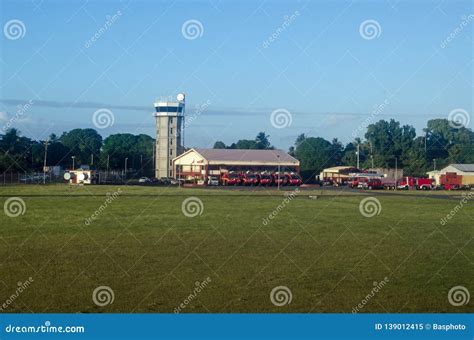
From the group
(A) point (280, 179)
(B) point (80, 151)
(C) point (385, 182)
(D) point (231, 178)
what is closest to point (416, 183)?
(C) point (385, 182)

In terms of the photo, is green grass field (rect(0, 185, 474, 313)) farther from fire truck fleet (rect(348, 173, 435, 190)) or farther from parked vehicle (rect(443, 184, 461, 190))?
parked vehicle (rect(443, 184, 461, 190))

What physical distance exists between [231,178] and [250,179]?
1.39 meters

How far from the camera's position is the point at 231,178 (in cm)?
4491

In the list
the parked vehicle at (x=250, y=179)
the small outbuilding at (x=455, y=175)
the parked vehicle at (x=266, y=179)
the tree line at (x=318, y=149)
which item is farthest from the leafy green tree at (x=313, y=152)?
the small outbuilding at (x=455, y=175)

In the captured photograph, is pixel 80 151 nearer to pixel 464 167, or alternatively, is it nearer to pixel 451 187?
pixel 464 167

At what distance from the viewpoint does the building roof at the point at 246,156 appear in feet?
103

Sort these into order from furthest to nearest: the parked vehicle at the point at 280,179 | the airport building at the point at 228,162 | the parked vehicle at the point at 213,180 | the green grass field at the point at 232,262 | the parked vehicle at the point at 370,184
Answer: the parked vehicle at the point at 370,184, the parked vehicle at the point at 213,180, the parked vehicle at the point at 280,179, the airport building at the point at 228,162, the green grass field at the point at 232,262

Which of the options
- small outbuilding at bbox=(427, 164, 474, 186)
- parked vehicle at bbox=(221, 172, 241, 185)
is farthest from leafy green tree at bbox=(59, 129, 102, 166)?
small outbuilding at bbox=(427, 164, 474, 186)

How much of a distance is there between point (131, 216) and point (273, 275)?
1145 cm

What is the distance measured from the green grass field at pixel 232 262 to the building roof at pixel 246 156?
935cm

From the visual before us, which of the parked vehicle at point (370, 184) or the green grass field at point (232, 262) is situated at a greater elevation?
the parked vehicle at point (370, 184)

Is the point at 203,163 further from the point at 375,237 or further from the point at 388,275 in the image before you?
the point at 388,275

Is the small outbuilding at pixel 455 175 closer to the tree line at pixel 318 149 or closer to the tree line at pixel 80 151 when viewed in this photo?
the tree line at pixel 318 149

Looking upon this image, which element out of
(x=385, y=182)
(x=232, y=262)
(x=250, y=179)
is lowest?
(x=232, y=262)
